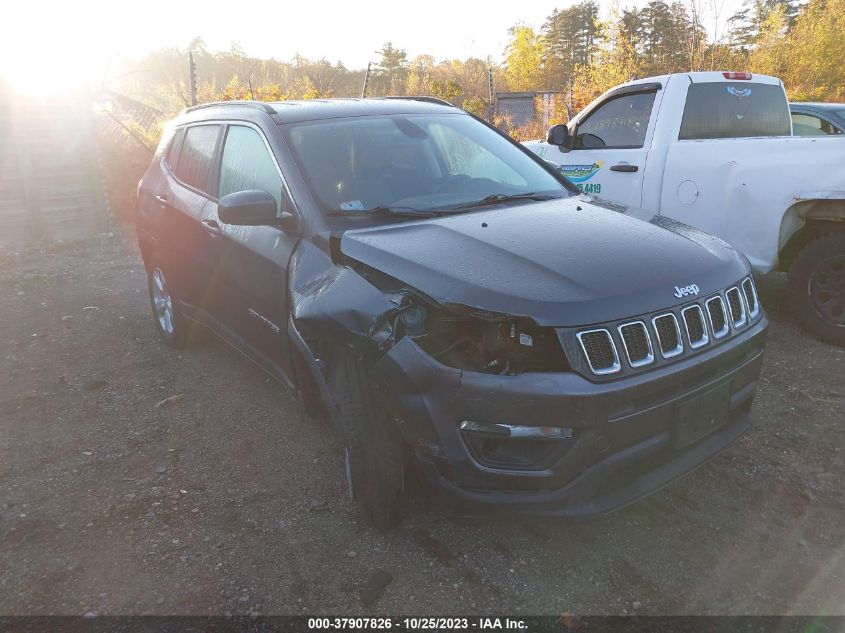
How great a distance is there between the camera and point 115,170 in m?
12.1

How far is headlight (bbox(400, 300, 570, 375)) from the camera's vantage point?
217 cm

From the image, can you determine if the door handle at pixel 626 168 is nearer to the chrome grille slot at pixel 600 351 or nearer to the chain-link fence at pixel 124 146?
the chrome grille slot at pixel 600 351

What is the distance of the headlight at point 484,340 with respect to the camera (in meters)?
2.17

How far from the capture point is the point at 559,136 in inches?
221

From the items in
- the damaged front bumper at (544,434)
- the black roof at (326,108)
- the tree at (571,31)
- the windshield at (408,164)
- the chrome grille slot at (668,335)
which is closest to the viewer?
the damaged front bumper at (544,434)

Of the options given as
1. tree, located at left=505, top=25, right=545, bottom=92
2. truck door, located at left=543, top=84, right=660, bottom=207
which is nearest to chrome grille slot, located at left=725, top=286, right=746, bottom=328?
truck door, located at left=543, top=84, right=660, bottom=207

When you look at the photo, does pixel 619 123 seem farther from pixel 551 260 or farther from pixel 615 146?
pixel 551 260

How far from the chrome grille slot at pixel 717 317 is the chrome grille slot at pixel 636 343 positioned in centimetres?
38

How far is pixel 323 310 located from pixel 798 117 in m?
7.24

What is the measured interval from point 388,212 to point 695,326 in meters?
1.44

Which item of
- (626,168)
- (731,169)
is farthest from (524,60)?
(731,169)

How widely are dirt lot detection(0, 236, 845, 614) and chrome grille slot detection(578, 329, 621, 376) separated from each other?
1.83ft

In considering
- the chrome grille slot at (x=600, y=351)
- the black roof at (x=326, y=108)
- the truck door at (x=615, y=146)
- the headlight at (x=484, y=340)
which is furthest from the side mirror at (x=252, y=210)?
the truck door at (x=615, y=146)

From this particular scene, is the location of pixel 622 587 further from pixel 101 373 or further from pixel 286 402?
pixel 101 373
